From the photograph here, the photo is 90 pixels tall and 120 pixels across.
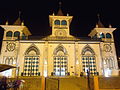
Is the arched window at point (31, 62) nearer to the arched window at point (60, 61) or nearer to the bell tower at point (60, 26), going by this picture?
the arched window at point (60, 61)

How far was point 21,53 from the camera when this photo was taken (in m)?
25.4

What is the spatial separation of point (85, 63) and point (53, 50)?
23.1ft

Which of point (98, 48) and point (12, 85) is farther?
point (98, 48)

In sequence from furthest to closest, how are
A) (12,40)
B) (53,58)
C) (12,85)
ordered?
(12,40), (53,58), (12,85)

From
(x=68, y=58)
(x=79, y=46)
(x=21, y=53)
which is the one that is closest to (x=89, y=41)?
(x=79, y=46)

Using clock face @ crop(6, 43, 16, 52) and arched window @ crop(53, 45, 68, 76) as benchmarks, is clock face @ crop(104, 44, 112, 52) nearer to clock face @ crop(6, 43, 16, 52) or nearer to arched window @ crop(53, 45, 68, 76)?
arched window @ crop(53, 45, 68, 76)

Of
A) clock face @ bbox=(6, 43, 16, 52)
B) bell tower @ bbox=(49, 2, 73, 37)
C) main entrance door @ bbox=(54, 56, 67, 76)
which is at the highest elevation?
bell tower @ bbox=(49, 2, 73, 37)

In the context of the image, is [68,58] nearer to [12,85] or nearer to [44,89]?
[44,89]

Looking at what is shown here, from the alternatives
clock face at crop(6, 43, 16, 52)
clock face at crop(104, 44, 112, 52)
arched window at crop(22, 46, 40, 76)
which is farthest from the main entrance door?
clock face at crop(104, 44, 112, 52)

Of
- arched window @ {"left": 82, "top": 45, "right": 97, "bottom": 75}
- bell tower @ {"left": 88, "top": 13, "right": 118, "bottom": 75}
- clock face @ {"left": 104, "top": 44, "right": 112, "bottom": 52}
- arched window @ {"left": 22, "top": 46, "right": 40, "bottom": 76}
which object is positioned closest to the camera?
arched window @ {"left": 22, "top": 46, "right": 40, "bottom": 76}

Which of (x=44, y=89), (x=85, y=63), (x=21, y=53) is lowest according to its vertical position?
(x=44, y=89)

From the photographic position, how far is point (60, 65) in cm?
2519

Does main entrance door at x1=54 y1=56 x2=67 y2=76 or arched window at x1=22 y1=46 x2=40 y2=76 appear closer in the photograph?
arched window at x1=22 y1=46 x2=40 y2=76

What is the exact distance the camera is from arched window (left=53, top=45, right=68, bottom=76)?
981 inches
